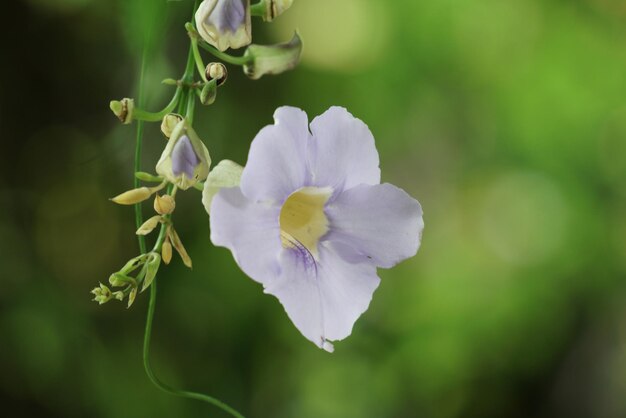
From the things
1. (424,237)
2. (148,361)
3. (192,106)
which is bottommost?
(424,237)

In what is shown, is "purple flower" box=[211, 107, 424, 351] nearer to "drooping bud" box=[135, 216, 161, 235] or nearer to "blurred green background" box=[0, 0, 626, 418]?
"drooping bud" box=[135, 216, 161, 235]

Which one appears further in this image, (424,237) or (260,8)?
(424,237)

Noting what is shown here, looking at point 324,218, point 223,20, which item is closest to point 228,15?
point 223,20

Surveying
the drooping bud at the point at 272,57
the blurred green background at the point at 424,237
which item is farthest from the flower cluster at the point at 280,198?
the blurred green background at the point at 424,237

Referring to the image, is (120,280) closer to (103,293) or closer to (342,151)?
(103,293)

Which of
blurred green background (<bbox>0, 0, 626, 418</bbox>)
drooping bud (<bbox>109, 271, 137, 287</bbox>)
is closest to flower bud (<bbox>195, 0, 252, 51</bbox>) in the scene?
drooping bud (<bbox>109, 271, 137, 287</bbox>)

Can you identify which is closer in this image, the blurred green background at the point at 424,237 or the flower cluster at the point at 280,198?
the flower cluster at the point at 280,198

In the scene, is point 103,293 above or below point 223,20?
below

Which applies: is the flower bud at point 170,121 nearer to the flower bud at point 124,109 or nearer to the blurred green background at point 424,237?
the flower bud at point 124,109
